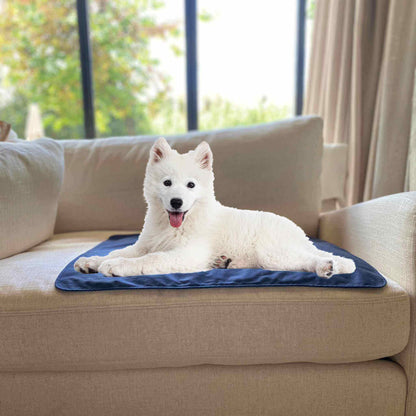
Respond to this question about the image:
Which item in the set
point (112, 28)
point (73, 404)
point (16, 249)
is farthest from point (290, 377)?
point (112, 28)

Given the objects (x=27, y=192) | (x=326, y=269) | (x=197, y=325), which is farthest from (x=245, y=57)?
(x=197, y=325)

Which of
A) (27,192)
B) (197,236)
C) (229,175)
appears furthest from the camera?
(229,175)

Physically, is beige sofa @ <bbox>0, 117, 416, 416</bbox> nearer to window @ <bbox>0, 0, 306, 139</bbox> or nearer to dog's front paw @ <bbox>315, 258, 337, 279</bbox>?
dog's front paw @ <bbox>315, 258, 337, 279</bbox>

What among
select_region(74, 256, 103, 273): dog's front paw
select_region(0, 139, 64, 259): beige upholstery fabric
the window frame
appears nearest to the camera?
select_region(74, 256, 103, 273): dog's front paw

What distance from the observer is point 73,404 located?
3.15 ft

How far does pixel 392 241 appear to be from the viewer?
41.1 inches

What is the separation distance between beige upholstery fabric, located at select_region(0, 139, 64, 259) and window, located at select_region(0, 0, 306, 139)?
5.28 feet

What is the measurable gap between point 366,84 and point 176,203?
190 cm

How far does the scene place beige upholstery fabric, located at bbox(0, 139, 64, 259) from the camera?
4.06ft

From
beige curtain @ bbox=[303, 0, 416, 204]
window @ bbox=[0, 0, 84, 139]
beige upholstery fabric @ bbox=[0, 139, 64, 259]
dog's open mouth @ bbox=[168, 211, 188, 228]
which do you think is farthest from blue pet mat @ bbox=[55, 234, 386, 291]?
window @ bbox=[0, 0, 84, 139]

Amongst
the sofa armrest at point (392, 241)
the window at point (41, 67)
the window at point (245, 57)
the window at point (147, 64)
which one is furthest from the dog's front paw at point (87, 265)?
the window at point (41, 67)

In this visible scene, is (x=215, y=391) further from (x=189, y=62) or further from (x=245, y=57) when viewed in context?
(x=245, y=57)

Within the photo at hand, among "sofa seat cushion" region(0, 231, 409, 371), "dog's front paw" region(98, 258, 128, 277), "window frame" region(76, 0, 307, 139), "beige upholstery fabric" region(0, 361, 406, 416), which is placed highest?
"window frame" region(76, 0, 307, 139)

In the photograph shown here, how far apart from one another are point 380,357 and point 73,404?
0.84 meters
